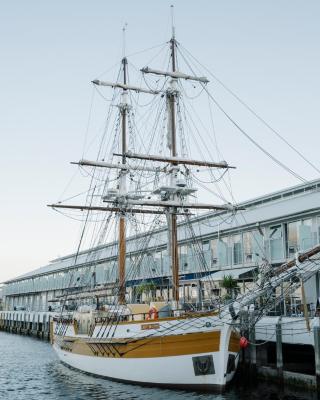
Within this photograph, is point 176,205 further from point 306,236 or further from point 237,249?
point 237,249

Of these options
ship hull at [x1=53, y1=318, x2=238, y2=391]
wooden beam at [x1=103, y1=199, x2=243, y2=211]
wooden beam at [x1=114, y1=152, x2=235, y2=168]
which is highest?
wooden beam at [x1=114, y1=152, x2=235, y2=168]

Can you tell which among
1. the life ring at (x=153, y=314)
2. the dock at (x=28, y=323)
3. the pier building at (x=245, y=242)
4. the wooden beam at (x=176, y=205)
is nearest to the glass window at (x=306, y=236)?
the pier building at (x=245, y=242)

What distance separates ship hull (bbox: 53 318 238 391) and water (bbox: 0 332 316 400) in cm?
49

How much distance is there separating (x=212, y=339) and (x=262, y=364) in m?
4.74

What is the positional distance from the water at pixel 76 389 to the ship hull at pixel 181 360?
1.60 feet

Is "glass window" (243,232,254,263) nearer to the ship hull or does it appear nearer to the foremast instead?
the foremast

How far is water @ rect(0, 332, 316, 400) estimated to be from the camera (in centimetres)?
2277

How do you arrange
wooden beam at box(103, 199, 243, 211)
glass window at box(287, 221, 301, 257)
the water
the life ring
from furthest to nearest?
glass window at box(287, 221, 301, 257) < wooden beam at box(103, 199, 243, 211) < the life ring < the water

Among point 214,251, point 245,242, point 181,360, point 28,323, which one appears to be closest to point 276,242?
point 245,242

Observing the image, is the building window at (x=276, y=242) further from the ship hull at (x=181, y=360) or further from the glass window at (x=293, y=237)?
the ship hull at (x=181, y=360)

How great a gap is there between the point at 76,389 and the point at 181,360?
6377mm

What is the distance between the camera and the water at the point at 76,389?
74.7 feet

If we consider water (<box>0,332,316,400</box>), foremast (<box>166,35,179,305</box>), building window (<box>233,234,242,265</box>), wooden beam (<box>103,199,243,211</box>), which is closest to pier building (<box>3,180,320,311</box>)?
building window (<box>233,234,242,265</box>)

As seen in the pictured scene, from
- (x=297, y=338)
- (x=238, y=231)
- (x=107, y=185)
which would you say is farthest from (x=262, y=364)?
(x=107, y=185)
